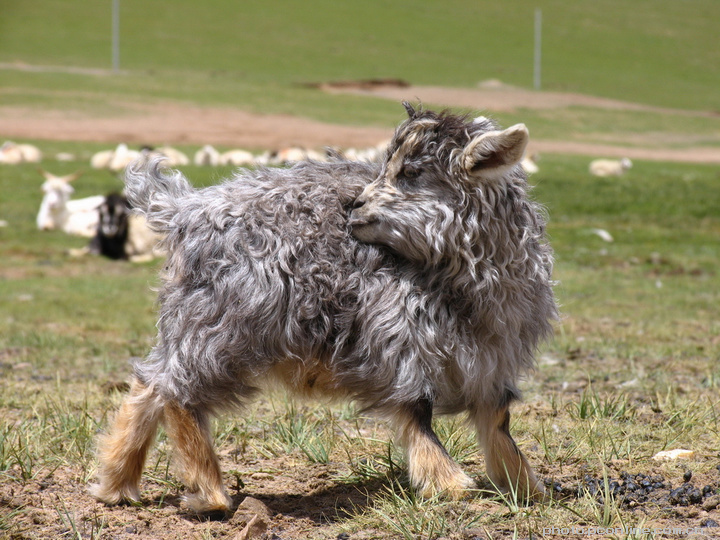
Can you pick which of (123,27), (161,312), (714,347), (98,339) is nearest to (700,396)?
(714,347)

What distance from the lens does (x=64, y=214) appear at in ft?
57.0

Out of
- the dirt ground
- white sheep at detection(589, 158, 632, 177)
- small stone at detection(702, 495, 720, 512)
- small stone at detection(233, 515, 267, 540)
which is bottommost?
the dirt ground

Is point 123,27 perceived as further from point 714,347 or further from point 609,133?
point 714,347

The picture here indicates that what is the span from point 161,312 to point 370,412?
3.61 ft

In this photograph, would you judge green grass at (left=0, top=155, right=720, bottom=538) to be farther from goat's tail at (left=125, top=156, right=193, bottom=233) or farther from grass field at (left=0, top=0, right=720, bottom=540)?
goat's tail at (left=125, top=156, right=193, bottom=233)

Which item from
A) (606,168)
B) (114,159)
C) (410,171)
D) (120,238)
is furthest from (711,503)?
(606,168)

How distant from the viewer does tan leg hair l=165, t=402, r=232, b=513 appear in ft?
12.9

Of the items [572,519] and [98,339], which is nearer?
[572,519]

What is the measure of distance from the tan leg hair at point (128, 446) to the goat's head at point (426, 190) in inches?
51.0

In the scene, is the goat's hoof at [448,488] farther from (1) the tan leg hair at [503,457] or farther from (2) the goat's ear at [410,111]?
(2) the goat's ear at [410,111]

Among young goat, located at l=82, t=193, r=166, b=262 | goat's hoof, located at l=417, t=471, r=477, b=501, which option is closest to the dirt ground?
young goat, located at l=82, t=193, r=166, b=262

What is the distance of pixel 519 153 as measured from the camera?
3619 millimetres

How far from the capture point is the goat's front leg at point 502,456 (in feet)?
13.2

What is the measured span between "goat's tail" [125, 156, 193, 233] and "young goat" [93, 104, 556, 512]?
0.15 metres
